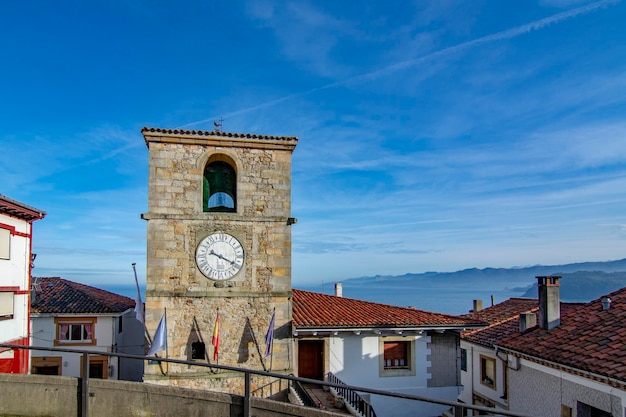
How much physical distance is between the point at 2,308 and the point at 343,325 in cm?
1303

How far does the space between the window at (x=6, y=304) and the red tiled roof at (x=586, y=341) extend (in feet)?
60.8

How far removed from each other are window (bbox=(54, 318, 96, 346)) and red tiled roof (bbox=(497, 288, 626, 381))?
822 inches

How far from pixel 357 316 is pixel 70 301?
1754cm

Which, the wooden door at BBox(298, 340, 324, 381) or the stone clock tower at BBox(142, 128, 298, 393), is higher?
the stone clock tower at BBox(142, 128, 298, 393)

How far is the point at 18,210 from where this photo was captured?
1859cm

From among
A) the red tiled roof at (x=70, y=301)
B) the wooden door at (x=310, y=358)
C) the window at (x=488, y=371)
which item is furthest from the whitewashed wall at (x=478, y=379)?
the red tiled roof at (x=70, y=301)

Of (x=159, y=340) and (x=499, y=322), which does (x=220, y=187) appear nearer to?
(x=159, y=340)

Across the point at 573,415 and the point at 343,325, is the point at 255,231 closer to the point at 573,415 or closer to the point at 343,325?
the point at 343,325

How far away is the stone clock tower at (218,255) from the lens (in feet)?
44.2

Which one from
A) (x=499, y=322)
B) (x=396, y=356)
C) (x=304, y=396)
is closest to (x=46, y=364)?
(x=304, y=396)

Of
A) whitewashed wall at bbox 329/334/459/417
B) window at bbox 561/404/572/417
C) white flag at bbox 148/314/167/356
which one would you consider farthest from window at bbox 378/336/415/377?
white flag at bbox 148/314/167/356

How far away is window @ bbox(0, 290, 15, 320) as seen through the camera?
18.1 meters

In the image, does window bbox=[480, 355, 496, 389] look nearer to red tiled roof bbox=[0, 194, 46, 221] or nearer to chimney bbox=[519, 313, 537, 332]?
chimney bbox=[519, 313, 537, 332]

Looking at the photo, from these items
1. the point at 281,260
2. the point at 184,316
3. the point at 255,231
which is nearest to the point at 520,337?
the point at 281,260
